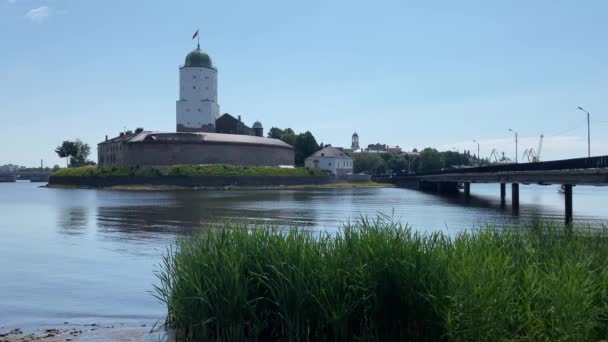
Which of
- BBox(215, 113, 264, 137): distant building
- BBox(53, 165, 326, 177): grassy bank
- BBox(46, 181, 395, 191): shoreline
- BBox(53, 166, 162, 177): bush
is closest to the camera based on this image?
BBox(46, 181, 395, 191): shoreline

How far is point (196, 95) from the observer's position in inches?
A: 5098

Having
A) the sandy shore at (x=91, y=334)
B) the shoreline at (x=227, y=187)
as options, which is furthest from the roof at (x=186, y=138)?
the sandy shore at (x=91, y=334)

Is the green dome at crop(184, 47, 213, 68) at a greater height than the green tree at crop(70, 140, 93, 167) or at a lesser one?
greater

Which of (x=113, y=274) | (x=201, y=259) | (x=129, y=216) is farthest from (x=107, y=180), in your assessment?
(x=201, y=259)

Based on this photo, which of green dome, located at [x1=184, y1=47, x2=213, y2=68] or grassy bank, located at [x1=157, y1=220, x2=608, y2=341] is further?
green dome, located at [x1=184, y1=47, x2=213, y2=68]

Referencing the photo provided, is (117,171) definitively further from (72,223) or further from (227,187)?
(72,223)

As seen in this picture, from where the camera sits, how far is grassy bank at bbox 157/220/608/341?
7.56 m

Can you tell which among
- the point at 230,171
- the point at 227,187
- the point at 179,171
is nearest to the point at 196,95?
the point at 230,171

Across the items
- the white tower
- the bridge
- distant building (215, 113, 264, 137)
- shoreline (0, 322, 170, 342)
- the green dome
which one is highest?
the green dome

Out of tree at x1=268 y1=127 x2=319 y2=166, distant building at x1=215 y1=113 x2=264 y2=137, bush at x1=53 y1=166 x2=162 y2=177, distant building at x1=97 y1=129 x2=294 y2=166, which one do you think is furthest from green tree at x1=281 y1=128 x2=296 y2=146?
bush at x1=53 y1=166 x2=162 y2=177

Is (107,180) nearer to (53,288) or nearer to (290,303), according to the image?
(53,288)

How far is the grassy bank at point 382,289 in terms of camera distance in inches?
298

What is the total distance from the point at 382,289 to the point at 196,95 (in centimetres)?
12482

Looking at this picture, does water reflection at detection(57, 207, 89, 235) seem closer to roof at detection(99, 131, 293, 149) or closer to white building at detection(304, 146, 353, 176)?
roof at detection(99, 131, 293, 149)
